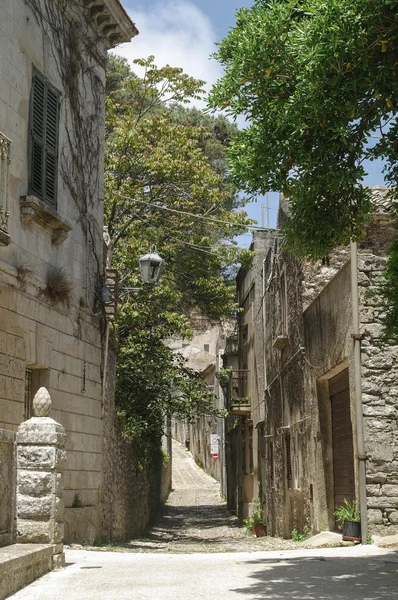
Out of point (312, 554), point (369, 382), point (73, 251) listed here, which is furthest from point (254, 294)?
point (312, 554)

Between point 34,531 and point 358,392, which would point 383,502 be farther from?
point 34,531

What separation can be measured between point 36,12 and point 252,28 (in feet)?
21.1

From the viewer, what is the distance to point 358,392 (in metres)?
11.9

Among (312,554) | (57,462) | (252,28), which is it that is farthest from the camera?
(312,554)

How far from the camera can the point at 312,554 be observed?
34.7ft

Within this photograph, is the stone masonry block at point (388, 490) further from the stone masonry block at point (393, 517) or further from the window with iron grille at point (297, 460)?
the window with iron grille at point (297, 460)

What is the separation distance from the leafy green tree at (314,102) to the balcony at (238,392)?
60.9ft

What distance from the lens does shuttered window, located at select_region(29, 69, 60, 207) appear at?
12.7 metres

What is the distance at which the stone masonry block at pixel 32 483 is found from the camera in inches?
327

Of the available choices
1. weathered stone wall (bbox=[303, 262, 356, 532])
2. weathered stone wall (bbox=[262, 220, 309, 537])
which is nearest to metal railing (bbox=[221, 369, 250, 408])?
weathered stone wall (bbox=[262, 220, 309, 537])

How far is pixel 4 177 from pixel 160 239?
11.6 meters

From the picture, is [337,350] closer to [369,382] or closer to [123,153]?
[369,382]

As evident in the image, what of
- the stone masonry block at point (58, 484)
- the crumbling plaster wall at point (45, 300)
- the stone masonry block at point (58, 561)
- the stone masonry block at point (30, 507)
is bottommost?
the stone masonry block at point (58, 561)

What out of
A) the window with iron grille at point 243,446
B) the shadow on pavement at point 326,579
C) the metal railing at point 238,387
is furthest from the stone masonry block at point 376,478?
the window with iron grille at point 243,446
